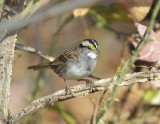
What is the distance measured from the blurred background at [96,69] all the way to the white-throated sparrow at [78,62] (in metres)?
0.09

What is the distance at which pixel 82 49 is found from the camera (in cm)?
230

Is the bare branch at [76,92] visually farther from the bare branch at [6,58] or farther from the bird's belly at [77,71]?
the bird's belly at [77,71]

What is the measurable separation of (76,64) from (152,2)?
625 millimetres

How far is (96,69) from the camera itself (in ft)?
12.7

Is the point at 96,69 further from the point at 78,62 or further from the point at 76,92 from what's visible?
the point at 76,92

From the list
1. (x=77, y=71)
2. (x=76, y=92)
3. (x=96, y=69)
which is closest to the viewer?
(x=76, y=92)

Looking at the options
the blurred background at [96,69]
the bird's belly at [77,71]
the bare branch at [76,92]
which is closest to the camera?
the bare branch at [76,92]

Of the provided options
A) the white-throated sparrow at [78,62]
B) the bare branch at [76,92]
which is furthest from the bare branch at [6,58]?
the white-throated sparrow at [78,62]

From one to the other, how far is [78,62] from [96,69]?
163 centimetres

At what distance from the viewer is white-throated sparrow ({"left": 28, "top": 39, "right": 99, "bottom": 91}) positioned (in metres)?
2.16

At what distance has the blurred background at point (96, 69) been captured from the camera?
6.64ft

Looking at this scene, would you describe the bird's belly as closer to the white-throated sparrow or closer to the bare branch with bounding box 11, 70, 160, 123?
the white-throated sparrow

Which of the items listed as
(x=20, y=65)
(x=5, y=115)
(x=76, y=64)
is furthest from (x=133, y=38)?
(x=20, y=65)

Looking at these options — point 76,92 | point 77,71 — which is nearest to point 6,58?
point 76,92
